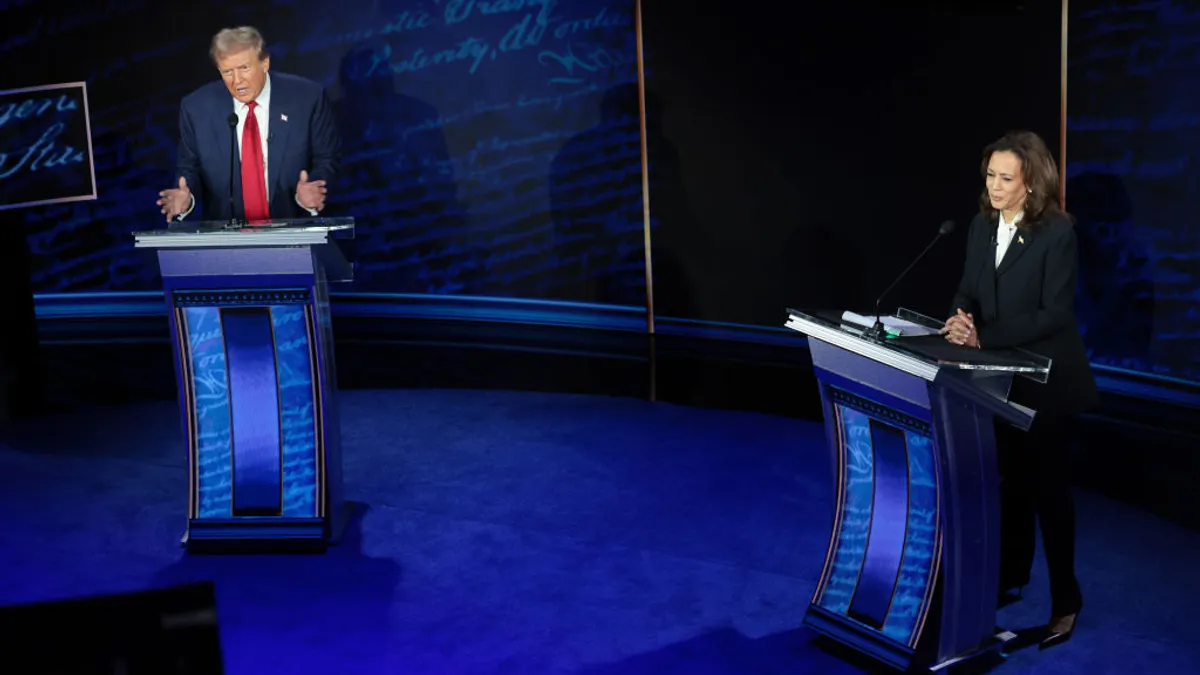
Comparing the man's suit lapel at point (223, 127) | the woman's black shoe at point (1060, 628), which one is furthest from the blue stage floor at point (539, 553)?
the man's suit lapel at point (223, 127)

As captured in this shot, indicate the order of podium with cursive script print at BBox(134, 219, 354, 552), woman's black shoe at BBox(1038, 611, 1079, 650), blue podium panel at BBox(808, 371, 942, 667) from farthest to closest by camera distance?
podium with cursive script print at BBox(134, 219, 354, 552)
woman's black shoe at BBox(1038, 611, 1079, 650)
blue podium panel at BBox(808, 371, 942, 667)

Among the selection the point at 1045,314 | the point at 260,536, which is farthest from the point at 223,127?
the point at 1045,314

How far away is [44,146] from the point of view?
19.1 ft

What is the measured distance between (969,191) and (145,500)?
337 cm

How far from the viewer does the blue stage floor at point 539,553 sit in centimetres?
351

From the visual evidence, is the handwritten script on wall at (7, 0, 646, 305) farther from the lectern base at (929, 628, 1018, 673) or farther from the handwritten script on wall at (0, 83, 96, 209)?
the lectern base at (929, 628, 1018, 673)

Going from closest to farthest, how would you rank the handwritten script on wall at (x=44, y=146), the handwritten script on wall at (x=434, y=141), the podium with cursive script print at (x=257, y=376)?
1. the podium with cursive script print at (x=257, y=376)
2. the handwritten script on wall at (x=44, y=146)
3. the handwritten script on wall at (x=434, y=141)

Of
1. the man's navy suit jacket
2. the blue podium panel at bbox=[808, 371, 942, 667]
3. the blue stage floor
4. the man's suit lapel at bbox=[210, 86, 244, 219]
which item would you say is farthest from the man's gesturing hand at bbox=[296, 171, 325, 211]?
the blue podium panel at bbox=[808, 371, 942, 667]

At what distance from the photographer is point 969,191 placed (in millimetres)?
5086

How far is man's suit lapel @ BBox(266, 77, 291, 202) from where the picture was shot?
4.25 meters

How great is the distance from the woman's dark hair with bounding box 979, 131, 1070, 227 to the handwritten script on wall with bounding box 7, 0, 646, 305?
10.4ft

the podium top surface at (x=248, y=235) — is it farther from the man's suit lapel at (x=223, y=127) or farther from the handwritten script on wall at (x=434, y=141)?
the handwritten script on wall at (x=434, y=141)

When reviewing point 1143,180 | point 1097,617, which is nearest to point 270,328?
point 1097,617

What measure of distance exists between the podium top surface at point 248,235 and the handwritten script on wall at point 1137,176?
2561 millimetres
